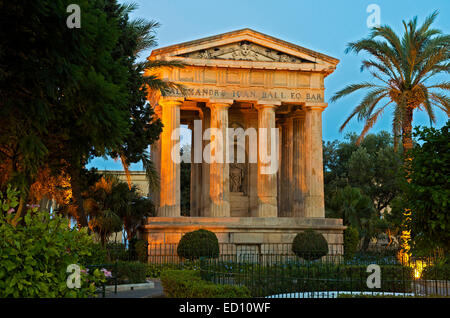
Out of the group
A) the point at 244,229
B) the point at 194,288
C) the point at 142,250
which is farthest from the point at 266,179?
the point at 194,288

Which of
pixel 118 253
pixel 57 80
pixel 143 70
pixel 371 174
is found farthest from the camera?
pixel 371 174

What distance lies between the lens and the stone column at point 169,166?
31812mm

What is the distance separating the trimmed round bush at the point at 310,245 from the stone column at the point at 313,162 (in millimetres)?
3148

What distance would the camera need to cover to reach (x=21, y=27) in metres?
11.9

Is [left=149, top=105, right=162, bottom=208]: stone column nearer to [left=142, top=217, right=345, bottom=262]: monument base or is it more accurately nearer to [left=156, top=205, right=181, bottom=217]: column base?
[left=156, top=205, right=181, bottom=217]: column base

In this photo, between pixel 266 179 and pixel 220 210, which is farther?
pixel 266 179

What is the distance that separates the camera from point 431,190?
14195 mm

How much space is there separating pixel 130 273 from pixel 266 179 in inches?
562

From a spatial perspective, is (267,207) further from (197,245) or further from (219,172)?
(197,245)

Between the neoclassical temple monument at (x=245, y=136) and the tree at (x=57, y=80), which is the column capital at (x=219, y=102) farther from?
the tree at (x=57, y=80)

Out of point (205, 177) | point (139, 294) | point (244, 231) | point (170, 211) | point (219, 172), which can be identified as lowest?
point (139, 294)

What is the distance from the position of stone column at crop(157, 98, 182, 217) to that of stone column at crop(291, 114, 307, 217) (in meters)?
7.80

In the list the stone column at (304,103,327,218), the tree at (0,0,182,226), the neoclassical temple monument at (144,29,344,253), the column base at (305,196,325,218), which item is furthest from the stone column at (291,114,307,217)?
the tree at (0,0,182,226)

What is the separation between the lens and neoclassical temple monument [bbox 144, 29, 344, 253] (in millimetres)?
31375
